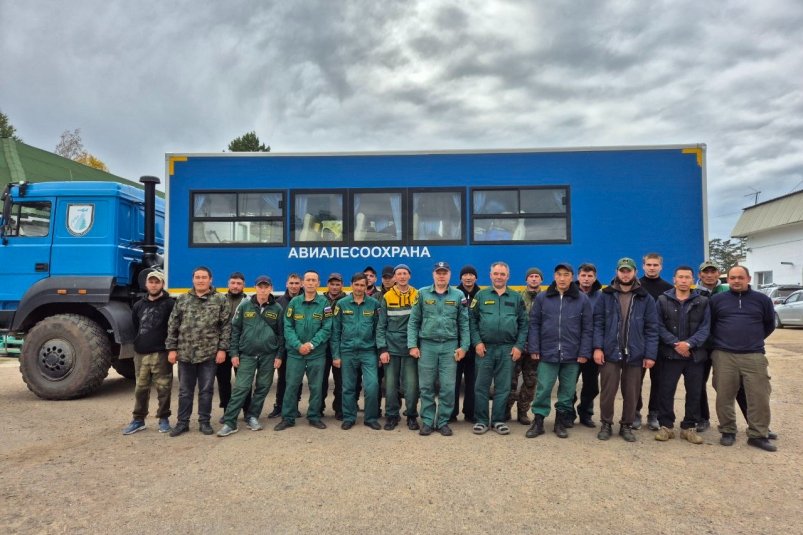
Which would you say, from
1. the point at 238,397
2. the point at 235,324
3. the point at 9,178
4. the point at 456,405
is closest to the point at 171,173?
the point at 235,324

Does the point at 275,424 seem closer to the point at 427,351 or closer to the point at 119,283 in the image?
the point at 427,351

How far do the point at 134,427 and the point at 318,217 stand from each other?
10.9ft

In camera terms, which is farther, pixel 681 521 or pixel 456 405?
pixel 456 405

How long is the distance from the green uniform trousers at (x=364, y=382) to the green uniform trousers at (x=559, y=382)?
1.67m

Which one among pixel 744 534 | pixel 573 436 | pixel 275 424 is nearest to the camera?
pixel 744 534

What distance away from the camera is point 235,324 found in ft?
17.2

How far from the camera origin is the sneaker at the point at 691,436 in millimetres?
4746

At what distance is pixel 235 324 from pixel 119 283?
110 inches

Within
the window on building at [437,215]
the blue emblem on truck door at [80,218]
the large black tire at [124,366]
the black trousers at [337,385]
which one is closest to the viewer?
the black trousers at [337,385]

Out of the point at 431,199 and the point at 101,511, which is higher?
the point at 431,199

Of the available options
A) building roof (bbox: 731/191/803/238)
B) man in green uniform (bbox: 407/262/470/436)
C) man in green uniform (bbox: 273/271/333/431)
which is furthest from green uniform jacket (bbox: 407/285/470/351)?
building roof (bbox: 731/191/803/238)

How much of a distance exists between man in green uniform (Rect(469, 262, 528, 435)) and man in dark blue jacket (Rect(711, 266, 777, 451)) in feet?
6.21

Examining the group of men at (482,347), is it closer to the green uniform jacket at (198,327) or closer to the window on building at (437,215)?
the green uniform jacket at (198,327)

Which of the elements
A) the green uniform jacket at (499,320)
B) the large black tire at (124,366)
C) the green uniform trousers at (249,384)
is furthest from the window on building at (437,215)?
the large black tire at (124,366)
